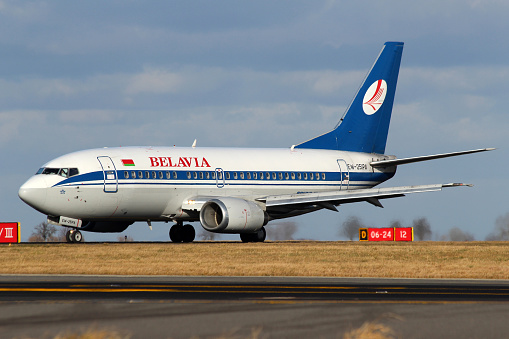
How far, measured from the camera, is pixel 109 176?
146 ft

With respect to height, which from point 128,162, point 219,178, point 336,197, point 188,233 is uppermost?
point 128,162

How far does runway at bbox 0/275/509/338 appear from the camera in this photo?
13977 mm

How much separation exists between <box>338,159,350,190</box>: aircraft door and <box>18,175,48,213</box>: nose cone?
63.4 ft

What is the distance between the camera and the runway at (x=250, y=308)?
550 inches

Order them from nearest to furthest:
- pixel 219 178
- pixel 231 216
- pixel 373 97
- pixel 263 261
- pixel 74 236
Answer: pixel 263 261 → pixel 231 216 → pixel 74 236 → pixel 219 178 → pixel 373 97

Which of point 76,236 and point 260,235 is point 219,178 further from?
point 76,236

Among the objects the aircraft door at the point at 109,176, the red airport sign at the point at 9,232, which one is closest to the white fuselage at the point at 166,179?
the aircraft door at the point at 109,176

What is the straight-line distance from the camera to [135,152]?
4619cm

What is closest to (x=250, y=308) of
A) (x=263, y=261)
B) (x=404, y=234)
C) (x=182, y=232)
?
(x=263, y=261)

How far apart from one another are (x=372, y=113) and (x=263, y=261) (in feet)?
86.4

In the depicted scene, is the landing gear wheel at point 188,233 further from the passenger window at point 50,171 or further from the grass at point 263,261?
the passenger window at point 50,171

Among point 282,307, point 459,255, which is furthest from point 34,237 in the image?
point 282,307

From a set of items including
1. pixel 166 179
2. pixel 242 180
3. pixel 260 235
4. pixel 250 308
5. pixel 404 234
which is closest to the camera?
pixel 250 308

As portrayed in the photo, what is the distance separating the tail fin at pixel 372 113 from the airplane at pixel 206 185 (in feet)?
0.49
